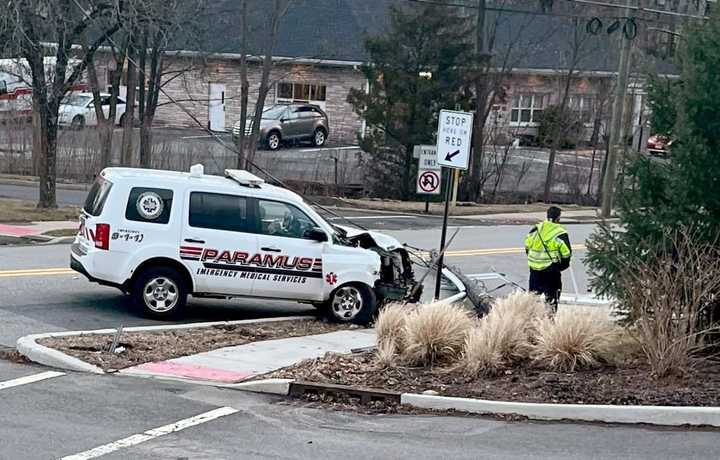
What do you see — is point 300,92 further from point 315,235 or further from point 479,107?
point 315,235

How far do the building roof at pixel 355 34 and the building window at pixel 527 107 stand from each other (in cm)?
148

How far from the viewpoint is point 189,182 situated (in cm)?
1389

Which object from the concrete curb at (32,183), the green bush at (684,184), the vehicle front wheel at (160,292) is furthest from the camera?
the concrete curb at (32,183)

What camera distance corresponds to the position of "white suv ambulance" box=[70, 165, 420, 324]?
1354 cm

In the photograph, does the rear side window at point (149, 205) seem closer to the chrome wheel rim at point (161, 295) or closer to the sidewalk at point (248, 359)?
the chrome wheel rim at point (161, 295)

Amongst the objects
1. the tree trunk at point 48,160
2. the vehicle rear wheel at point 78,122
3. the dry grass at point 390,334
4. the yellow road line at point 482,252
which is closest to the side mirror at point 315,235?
the dry grass at point 390,334

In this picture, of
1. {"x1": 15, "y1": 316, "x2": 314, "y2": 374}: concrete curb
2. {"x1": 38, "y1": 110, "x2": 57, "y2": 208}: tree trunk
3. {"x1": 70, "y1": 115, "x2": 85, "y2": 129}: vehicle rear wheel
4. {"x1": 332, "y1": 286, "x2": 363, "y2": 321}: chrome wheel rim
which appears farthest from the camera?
{"x1": 70, "y1": 115, "x2": 85, "y2": 129}: vehicle rear wheel

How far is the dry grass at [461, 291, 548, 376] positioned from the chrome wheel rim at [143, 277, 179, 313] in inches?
176

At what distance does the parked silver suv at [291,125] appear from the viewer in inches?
1749

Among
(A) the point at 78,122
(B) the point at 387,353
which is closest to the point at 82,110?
(A) the point at 78,122

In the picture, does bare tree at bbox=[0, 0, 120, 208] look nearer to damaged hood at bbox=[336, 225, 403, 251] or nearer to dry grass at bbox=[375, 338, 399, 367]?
damaged hood at bbox=[336, 225, 403, 251]

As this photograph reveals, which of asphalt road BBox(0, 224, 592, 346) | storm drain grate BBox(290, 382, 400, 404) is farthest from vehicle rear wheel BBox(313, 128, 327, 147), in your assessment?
storm drain grate BBox(290, 382, 400, 404)

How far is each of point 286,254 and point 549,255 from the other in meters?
3.94

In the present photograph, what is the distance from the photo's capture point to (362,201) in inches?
1448
